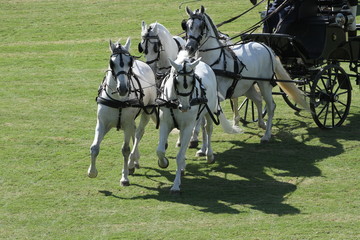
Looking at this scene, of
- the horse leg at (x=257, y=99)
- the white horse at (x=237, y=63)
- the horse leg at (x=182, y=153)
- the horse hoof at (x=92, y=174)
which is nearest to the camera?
the horse leg at (x=182, y=153)

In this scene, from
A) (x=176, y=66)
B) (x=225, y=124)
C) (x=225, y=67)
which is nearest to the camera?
(x=176, y=66)

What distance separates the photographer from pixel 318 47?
13.9 meters

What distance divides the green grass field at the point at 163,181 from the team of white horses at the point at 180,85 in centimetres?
42

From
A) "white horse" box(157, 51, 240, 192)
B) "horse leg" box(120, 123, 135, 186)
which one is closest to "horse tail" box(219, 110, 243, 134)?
"white horse" box(157, 51, 240, 192)

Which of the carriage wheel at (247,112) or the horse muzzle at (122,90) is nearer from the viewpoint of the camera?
the horse muzzle at (122,90)

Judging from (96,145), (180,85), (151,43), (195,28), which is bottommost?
(96,145)

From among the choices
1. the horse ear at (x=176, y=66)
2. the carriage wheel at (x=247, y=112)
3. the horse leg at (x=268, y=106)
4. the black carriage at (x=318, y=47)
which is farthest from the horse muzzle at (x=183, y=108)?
the carriage wheel at (x=247, y=112)

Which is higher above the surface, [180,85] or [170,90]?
[180,85]

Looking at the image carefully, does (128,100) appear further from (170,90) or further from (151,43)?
(151,43)

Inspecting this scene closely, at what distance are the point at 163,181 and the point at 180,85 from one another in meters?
1.86

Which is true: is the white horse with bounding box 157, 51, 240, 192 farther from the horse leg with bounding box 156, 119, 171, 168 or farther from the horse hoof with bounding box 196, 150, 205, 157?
the horse hoof with bounding box 196, 150, 205, 157

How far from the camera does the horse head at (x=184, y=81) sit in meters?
9.92

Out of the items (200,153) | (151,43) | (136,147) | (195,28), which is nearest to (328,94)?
(200,153)

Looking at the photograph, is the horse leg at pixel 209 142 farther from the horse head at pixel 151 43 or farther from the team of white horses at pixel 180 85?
the horse head at pixel 151 43
